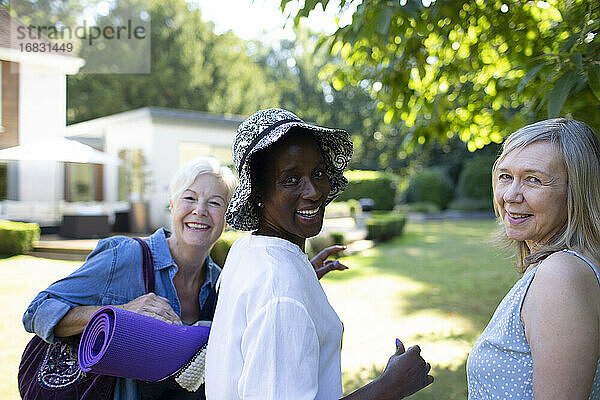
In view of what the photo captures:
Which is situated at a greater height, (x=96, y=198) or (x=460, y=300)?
(x=96, y=198)

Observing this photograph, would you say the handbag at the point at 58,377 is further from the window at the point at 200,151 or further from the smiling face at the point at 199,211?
the window at the point at 200,151

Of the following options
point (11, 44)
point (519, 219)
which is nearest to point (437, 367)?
point (519, 219)

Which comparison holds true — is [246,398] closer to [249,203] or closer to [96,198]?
[249,203]

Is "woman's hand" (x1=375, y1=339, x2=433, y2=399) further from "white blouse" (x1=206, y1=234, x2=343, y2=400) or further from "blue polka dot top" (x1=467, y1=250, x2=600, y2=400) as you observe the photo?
"blue polka dot top" (x1=467, y1=250, x2=600, y2=400)

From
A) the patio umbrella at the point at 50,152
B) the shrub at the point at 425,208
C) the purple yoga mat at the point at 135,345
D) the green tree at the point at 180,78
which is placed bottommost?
the shrub at the point at 425,208

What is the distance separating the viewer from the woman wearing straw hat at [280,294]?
125cm

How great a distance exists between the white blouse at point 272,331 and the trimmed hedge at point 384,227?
45.6 feet

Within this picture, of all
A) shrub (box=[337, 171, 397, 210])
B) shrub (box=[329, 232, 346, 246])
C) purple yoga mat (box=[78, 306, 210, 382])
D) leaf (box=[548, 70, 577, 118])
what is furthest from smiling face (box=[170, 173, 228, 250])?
shrub (box=[337, 171, 397, 210])

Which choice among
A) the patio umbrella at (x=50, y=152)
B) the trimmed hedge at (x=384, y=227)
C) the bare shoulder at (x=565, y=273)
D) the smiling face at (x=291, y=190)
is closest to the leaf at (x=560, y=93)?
the bare shoulder at (x=565, y=273)

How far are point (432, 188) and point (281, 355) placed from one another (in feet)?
94.1

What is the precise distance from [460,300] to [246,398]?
7672mm

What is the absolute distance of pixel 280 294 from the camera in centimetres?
130

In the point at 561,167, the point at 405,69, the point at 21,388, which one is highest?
the point at 405,69

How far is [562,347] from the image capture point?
1353 millimetres
